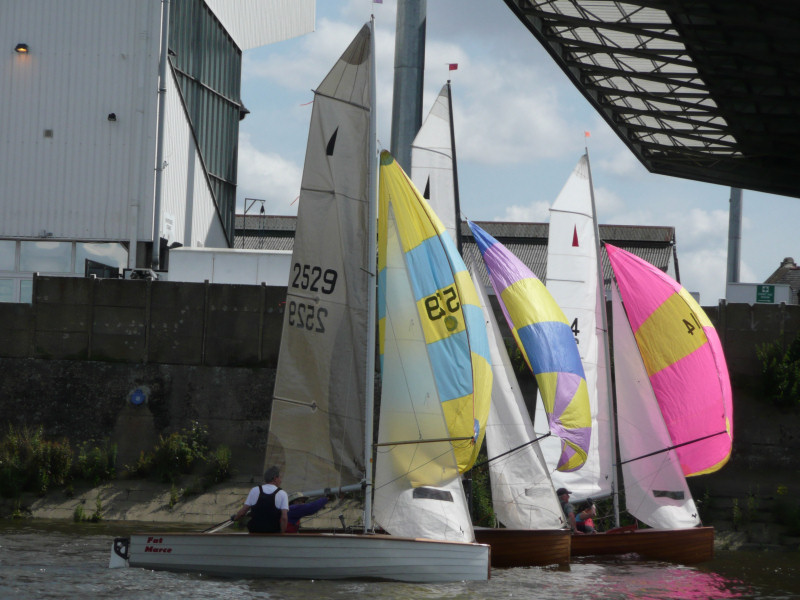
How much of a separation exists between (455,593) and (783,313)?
13.9 m

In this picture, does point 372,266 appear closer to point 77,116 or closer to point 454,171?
point 454,171

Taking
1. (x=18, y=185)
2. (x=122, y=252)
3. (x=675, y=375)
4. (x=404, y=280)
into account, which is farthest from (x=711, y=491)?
(x=18, y=185)

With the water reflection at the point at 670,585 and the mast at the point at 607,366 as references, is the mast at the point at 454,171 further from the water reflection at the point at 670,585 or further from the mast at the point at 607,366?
the water reflection at the point at 670,585

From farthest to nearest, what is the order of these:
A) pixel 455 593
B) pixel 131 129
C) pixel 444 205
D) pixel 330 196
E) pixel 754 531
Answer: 1. pixel 131 129
2. pixel 754 531
3. pixel 444 205
4. pixel 330 196
5. pixel 455 593

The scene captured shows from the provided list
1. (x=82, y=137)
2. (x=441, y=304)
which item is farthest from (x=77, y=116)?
(x=441, y=304)

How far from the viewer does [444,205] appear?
2039cm

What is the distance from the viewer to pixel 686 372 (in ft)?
68.4

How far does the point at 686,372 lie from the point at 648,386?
30.5 inches

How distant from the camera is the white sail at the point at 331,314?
51.5 feet

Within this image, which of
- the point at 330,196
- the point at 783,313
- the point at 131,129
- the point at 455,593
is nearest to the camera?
the point at 455,593

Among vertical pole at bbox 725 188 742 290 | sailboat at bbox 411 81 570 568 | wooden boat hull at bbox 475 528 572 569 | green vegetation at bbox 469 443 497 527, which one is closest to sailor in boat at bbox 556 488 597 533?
sailboat at bbox 411 81 570 568

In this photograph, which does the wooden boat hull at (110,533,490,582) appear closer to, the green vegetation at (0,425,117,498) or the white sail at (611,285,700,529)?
the white sail at (611,285,700,529)

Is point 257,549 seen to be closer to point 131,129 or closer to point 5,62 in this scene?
point 131,129

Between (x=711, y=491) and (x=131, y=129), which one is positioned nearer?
(x=711, y=491)
